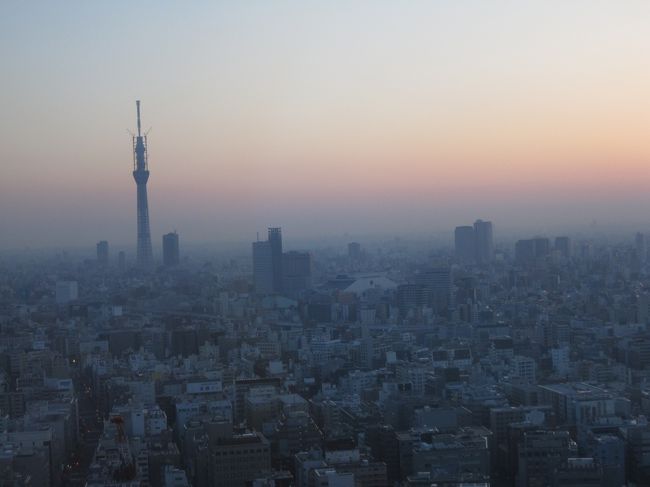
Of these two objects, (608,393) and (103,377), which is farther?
(103,377)

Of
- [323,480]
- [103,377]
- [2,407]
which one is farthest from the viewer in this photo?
[103,377]

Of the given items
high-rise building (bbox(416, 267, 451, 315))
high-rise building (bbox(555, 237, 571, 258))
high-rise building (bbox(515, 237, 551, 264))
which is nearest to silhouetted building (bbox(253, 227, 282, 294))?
high-rise building (bbox(416, 267, 451, 315))

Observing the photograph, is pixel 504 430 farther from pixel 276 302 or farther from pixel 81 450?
pixel 276 302

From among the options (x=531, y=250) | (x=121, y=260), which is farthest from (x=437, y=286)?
(x=121, y=260)

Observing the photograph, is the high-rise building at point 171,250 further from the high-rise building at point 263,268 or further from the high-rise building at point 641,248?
the high-rise building at point 641,248

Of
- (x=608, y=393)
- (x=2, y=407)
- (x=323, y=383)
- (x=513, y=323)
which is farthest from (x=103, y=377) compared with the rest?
Result: (x=513, y=323)

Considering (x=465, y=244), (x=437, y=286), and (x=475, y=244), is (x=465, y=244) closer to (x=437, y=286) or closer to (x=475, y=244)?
(x=475, y=244)

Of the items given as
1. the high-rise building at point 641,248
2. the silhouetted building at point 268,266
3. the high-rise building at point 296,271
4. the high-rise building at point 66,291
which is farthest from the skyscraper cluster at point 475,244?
the high-rise building at point 66,291
